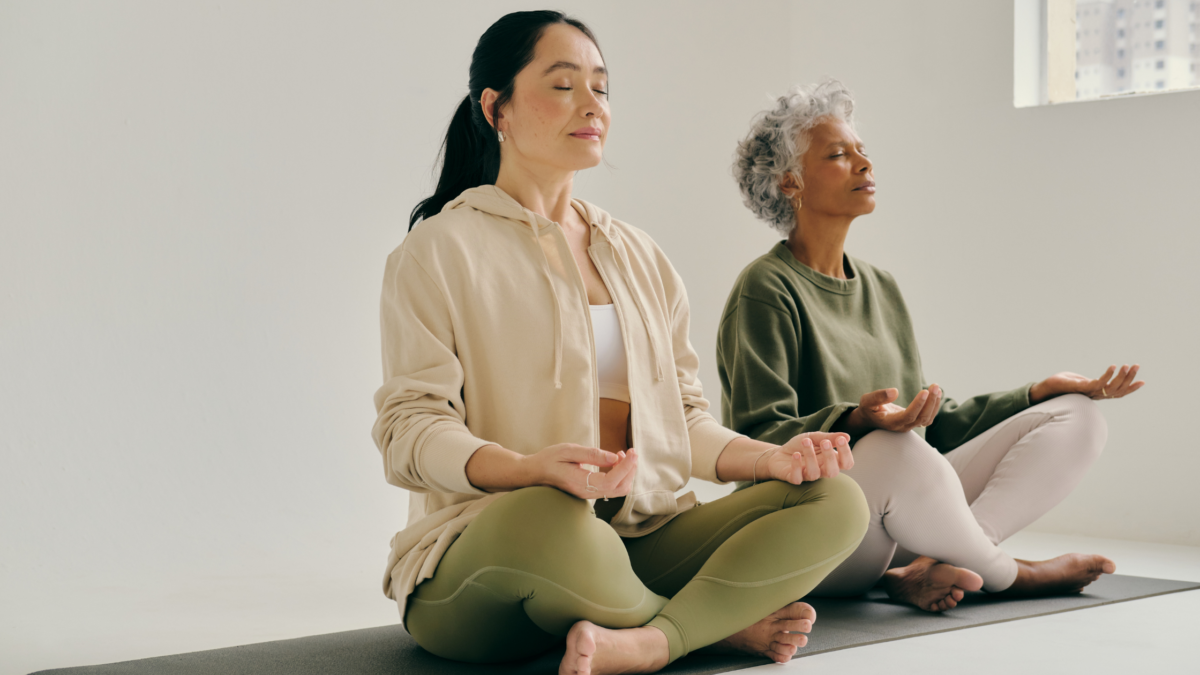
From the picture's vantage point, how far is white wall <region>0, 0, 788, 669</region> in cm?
252

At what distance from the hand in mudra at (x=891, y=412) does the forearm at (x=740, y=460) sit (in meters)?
0.27

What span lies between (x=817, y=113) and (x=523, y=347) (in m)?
1.19

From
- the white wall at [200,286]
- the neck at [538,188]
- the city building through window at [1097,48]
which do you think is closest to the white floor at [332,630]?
the white wall at [200,286]

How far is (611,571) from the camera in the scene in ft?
4.87

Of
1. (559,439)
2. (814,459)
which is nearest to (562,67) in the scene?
(559,439)

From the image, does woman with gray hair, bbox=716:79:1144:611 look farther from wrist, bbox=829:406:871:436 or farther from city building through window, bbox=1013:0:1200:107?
city building through window, bbox=1013:0:1200:107

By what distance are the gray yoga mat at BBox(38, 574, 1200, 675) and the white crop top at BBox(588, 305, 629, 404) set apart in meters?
0.44

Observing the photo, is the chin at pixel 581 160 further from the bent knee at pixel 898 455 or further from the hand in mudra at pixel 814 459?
the bent knee at pixel 898 455

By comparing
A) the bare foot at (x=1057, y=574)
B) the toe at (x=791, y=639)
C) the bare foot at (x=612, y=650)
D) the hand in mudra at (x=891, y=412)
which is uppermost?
the hand in mudra at (x=891, y=412)

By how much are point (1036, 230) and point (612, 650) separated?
2729 mm

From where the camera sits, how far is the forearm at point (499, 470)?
57.2 inches

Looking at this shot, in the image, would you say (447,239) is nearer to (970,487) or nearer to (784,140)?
(784,140)

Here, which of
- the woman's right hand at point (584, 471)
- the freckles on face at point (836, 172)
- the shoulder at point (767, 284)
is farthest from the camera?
the freckles on face at point (836, 172)

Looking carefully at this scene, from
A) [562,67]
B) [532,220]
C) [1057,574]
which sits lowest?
[1057,574]
